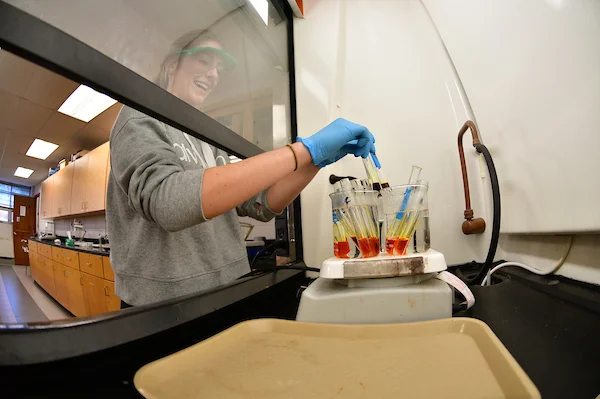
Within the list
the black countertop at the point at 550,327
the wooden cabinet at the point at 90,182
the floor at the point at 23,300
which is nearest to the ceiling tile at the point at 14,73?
the wooden cabinet at the point at 90,182

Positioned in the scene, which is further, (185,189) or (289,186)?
(289,186)

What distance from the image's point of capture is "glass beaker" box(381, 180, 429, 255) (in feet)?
2.05

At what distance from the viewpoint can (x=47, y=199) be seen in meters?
4.31

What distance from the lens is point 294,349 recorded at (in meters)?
0.36

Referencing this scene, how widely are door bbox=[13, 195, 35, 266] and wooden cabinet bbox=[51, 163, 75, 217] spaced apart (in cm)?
202

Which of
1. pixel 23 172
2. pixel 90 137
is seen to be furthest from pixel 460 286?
pixel 23 172

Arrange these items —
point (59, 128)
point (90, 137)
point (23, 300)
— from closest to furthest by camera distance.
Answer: point (59, 128) < point (90, 137) < point (23, 300)

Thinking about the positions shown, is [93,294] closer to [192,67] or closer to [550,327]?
[192,67]

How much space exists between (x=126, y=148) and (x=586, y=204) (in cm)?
103

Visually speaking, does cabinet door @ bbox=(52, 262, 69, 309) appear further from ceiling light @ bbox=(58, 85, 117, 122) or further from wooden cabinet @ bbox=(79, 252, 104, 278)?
ceiling light @ bbox=(58, 85, 117, 122)

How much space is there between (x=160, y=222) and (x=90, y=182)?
3286mm

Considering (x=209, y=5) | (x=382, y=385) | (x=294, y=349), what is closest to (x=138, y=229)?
(x=294, y=349)

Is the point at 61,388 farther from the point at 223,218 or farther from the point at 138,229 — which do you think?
the point at 223,218

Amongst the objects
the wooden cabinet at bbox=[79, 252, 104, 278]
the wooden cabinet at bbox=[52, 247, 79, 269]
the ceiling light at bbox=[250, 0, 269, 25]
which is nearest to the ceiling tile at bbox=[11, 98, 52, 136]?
the wooden cabinet at bbox=[52, 247, 79, 269]
